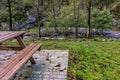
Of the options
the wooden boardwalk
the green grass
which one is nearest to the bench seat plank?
the wooden boardwalk

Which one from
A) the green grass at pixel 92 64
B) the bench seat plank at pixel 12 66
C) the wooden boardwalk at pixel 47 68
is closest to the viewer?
the bench seat plank at pixel 12 66

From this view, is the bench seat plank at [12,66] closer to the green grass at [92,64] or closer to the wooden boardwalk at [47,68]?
the wooden boardwalk at [47,68]

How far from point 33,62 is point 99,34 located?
378 inches

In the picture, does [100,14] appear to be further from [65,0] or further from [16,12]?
[16,12]

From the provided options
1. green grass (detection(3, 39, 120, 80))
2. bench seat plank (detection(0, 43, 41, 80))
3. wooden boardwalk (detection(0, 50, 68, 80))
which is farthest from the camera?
green grass (detection(3, 39, 120, 80))

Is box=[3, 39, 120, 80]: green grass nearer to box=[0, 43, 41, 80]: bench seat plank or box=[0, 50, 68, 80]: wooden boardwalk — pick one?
box=[0, 50, 68, 80]: wooden boardwalk

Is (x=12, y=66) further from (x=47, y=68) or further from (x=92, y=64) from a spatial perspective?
(x=92, y=64)

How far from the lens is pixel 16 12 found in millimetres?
14398

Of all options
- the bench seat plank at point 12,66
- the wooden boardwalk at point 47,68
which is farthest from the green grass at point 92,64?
the bench seat plank at point 12,66

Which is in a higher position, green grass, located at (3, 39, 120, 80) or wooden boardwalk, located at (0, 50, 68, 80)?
wooden boardwalk, located at (0, 50, 68, 80)

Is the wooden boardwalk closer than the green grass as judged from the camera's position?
Yes

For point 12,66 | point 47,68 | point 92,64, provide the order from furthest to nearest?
point 92,64 < point 47,68 < point 12,66

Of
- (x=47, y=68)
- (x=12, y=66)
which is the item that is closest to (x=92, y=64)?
(x=47, y=68)

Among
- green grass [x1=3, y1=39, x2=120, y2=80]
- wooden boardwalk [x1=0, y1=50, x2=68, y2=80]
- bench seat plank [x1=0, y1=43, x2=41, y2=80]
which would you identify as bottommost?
green grass [x1=3, y1=39, x2=120, y2=80]
